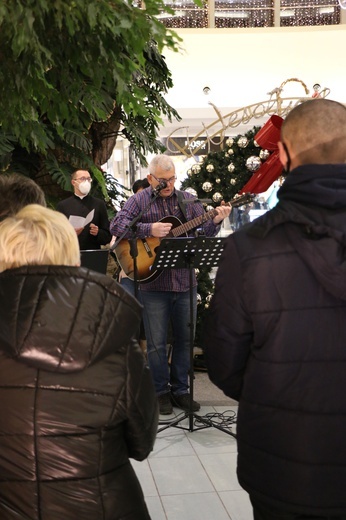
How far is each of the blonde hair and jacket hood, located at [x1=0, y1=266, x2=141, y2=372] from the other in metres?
0.08

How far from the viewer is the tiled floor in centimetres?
398

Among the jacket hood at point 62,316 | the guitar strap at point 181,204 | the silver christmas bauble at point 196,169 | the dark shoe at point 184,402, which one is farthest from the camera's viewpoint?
the silver christmas bauble at point 196,169

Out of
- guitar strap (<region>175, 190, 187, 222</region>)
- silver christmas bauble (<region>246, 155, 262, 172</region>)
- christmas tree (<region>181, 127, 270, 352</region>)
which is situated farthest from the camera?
christmas tree (<region>181, 127, 270, 352</region>)

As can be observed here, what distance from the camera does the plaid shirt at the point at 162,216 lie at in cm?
562

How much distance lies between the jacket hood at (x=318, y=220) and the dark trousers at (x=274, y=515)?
2.25ft

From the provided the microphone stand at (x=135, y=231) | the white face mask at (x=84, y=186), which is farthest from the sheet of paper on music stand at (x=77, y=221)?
the microphone stand at (x=135, y=231)

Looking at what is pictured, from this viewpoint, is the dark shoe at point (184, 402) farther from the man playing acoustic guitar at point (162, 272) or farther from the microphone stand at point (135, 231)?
the microphone stand at point (135, 231)

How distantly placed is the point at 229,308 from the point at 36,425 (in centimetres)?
67

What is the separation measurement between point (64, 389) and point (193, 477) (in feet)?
8.48

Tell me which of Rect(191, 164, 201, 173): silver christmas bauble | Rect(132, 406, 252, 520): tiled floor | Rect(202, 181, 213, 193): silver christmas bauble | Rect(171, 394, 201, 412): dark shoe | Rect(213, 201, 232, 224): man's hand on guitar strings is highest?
Rect(191, 164, 201, 173): silver christmas bauble

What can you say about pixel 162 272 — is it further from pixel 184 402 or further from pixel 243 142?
pixel 243 142

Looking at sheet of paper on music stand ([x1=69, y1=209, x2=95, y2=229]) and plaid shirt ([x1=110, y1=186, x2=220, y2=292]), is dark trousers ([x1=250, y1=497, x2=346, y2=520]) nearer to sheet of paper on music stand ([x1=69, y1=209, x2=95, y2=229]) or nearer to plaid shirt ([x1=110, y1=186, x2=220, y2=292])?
plaid shirt ([x1=110, y1=186, x2=220, y2=292])

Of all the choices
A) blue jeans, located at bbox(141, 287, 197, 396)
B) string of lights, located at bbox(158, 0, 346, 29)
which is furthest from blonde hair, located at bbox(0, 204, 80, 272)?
string of lights, located at bbox(158, 0, 346, 29)

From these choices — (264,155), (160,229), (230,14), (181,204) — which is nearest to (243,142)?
(264,155)
